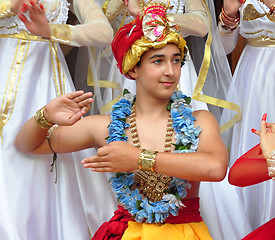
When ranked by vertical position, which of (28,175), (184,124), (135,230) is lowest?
(135,230)

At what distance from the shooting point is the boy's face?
2.07 meters

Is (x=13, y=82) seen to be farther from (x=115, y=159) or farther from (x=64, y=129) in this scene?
(x=115, y=159)

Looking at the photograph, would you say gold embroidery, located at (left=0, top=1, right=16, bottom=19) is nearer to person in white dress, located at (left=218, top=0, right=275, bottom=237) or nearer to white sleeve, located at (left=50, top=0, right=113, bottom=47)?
white sleeve, located at (left=50, top=0, right=113, bottom=47)

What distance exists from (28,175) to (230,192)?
869 mm

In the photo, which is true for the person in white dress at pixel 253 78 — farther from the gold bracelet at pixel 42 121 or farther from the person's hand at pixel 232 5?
the gold bracelet at pixel 42 121

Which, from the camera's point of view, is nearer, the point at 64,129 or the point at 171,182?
the point at 171,182

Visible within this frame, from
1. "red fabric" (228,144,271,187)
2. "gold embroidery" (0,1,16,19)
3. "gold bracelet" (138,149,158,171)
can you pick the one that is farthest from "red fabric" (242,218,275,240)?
"gold embroidery" (0,1,16,19)

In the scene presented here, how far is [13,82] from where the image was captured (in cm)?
242

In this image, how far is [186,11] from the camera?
2766 mm

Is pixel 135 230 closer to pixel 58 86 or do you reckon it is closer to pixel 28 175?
pixel 28 175

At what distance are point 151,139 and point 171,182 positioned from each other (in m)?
0.17

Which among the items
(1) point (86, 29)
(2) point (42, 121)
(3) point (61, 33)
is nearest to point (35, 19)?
(3) point (61, 33)

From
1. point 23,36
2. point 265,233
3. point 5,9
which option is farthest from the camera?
point 23,36

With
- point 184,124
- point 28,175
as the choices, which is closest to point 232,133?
point 184,124
